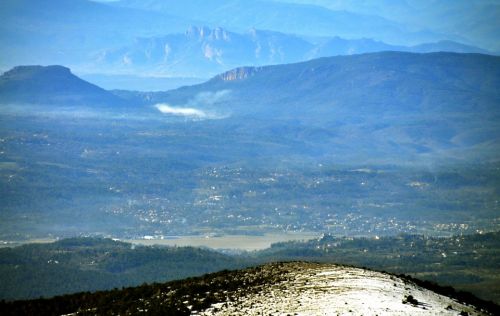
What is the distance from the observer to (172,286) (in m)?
40.5

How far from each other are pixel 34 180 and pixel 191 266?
88.9 metres

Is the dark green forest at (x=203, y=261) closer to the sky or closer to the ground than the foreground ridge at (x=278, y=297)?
closer to the ground

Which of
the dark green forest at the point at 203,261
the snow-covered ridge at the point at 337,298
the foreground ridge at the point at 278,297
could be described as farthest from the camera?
the dark green forest at the point at 203,261

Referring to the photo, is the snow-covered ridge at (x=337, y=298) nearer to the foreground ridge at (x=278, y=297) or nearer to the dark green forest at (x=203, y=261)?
the foreground ridge at (x=278, y=297)

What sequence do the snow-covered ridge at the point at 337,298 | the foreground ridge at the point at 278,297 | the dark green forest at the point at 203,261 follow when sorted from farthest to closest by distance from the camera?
the dark green forest at the point at 203,261, the foreground ridge at the point at 278,297, the snow-covered ridge at the point at 337,298

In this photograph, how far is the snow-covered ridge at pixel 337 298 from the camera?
33156mm

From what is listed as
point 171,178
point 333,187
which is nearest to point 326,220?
point 333,187

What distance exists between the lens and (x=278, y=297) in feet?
114

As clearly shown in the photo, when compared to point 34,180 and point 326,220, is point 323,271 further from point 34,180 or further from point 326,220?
point 34,180

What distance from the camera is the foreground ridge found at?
33.6 metres

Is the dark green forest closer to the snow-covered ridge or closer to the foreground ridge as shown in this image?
the foreground ridge

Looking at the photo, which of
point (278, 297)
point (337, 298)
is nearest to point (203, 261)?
point (278, 297)

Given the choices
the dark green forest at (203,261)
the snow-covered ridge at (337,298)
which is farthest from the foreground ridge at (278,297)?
the dark green forest at (203,261)

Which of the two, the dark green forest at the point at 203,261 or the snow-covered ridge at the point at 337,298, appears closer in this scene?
the snow-covered ridge at the point at 337,298
